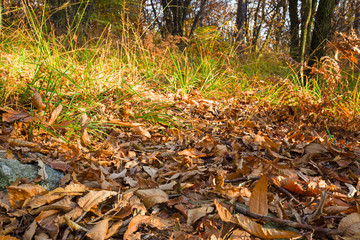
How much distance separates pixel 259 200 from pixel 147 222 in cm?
48

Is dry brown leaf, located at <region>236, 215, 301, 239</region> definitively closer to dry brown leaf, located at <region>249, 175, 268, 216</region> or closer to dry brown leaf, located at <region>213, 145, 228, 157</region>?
dry brown leaf, located at <region>249, 175, 268, 216</region>

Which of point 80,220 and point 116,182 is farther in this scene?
point 116,182

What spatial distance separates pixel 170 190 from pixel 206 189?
185mm

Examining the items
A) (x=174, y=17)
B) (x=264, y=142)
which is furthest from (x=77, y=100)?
(x=174, y=17)

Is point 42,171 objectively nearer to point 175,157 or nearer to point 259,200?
point 175,157

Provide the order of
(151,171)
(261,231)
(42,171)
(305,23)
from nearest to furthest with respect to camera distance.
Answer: (261,231) < (42,171) < (151,171) < (305,23)

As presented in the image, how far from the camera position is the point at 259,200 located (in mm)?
1132

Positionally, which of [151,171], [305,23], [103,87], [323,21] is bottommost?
[151,171]

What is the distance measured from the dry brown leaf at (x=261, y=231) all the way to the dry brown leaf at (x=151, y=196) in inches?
15.2

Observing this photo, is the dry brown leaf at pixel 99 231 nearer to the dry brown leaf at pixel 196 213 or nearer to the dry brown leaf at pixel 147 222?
the dry brown leaf at pixel 147 222

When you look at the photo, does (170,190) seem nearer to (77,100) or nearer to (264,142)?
(264,142)

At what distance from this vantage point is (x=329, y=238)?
104 centimetres

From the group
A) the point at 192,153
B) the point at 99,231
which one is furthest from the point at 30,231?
the point at 192,153

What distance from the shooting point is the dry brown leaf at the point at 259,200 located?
1.12 meters
